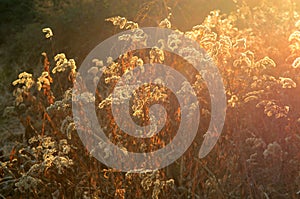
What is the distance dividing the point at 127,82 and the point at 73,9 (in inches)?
146

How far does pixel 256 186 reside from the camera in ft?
10.8

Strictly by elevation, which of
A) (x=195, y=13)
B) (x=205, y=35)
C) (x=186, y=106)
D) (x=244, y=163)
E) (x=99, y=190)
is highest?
(x=195, y=13)

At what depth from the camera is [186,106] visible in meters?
3.30

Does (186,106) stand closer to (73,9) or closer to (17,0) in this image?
(73,9)

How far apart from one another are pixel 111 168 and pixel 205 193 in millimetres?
664

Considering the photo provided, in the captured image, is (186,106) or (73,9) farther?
(73,9)

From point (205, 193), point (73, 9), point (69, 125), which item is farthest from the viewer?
point (73, 9)

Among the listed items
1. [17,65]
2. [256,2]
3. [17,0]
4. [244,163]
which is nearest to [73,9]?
[17,65]

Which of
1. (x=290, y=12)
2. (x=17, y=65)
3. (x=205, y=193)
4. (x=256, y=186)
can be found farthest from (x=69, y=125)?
(x=17, y=65)

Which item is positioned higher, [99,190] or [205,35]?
[205,35]

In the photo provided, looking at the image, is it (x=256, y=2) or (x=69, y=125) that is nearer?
(x=69, y=125)

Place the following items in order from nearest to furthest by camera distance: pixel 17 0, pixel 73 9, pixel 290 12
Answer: pixel 290 12 < pixel 73 9 < pixel 17 0

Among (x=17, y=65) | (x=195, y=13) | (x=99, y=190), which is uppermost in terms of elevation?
(x=195, y=13)

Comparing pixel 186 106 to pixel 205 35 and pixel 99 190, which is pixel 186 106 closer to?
pixel 205 35
